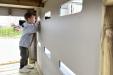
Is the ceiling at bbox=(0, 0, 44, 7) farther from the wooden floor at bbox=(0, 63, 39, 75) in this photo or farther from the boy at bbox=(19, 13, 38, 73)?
the wooden floor at bbox=(0, 63, 39, 75)

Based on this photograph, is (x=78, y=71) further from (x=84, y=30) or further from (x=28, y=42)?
(x=28, y=42)

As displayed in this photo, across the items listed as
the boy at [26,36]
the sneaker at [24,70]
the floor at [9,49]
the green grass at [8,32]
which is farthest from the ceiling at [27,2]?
the floor at [9,49]

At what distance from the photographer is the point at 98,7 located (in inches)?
37.2

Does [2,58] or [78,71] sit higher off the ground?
[78,71]

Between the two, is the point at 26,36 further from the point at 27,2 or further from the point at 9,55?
the point at 9,55

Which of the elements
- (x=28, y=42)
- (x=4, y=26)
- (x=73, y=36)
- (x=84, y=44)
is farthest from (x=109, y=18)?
(x=4, y=26)

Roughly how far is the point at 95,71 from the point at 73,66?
0.47m

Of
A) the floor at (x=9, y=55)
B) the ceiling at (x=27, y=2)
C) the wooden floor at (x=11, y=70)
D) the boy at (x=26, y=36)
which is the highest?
the ceiling at (x=27, y=2)

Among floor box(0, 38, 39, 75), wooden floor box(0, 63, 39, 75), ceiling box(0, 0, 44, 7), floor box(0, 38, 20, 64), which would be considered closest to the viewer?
ceiling box(0, 0, 44, 7)

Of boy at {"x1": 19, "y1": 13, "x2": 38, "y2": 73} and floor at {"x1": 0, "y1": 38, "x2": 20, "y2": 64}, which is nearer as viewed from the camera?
boy at {"x1": 19, "y1": 13, "x2": 38, "y2": 73}

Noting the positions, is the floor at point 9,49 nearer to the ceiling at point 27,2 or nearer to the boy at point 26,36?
the boy at point 26,36

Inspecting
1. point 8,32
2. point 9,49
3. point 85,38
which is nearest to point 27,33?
point 8,32

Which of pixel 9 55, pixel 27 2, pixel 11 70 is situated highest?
pixel 27 2

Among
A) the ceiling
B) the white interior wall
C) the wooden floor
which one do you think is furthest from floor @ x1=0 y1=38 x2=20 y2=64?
the white interior wall
